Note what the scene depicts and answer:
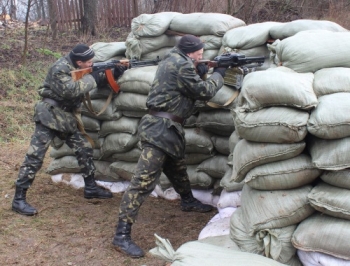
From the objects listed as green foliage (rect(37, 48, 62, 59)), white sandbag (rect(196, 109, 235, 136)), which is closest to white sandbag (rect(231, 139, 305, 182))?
white sandbag (rect(196, 109, 235, 136))

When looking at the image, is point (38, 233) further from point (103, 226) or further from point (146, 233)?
point (146, 233)

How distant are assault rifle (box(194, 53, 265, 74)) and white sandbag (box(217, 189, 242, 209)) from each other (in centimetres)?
103

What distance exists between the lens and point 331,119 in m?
2.63

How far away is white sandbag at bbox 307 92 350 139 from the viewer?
2.62 metres

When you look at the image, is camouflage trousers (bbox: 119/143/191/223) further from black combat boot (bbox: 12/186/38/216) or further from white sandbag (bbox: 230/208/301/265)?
black combat boot (bbox: 12/186/38/216)

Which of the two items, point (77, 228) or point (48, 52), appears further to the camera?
point (48, 52)

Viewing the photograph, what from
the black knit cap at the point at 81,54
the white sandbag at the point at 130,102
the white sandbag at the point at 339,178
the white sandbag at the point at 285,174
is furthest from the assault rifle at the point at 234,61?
the white sandbag at the point at 339,178

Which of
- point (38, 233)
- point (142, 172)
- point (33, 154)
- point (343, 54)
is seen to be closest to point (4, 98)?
point (33, 154)

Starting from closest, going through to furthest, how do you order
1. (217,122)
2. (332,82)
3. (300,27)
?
(332,82)
(300,27)
(217,122)

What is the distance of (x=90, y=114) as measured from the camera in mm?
5102

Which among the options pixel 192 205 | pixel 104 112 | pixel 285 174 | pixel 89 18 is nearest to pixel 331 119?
pixel 285 174

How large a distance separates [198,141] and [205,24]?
1132 mm

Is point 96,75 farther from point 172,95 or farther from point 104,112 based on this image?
point 172,95

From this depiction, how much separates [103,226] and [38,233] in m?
0.57
